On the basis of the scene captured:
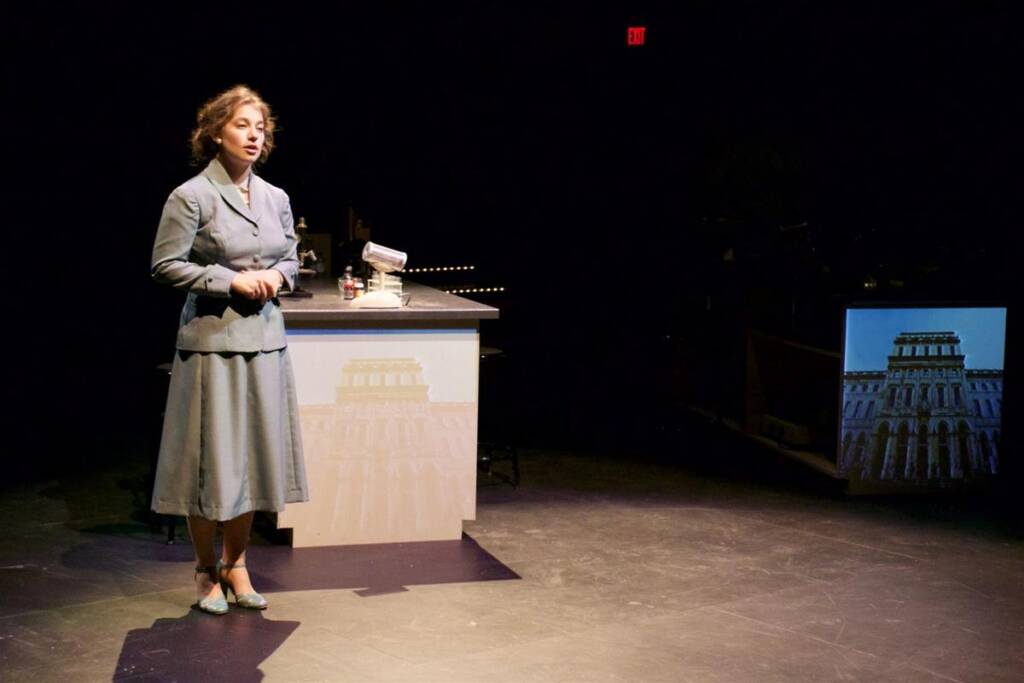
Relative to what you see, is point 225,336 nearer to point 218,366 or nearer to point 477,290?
point 218,366

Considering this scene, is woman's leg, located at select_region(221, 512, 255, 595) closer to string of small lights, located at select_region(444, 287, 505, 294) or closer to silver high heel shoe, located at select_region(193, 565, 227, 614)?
silver high heel shoe, located at select_region(193, 565, 227, 614)

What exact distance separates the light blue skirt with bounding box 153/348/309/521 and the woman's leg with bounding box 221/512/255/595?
144 mm

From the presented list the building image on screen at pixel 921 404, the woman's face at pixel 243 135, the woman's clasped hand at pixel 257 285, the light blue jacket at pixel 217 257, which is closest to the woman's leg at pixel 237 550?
the light blue jacket at pixel 217 257

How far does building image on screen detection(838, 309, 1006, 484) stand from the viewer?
599 centimetres

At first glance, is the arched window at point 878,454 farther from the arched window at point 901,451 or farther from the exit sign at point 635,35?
the exit sign at point 635,35

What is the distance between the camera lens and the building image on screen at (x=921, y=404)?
19.6ft

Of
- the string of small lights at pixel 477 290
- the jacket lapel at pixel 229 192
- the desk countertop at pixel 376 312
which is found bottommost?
the string of small lights at pixel 477 290

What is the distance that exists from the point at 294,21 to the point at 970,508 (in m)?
4.95

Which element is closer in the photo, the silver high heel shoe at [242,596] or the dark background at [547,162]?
the silver high heel shoe at [242,596]

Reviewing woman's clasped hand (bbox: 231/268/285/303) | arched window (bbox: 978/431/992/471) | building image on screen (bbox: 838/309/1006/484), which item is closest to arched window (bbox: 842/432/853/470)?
building image on screen (bbox: 838/309/1006/484)

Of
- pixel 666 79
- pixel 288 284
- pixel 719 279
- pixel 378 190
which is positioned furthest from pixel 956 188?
pixel 288 284

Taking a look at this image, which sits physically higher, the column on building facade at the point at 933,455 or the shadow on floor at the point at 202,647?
the column on building facade at the point at 933,455

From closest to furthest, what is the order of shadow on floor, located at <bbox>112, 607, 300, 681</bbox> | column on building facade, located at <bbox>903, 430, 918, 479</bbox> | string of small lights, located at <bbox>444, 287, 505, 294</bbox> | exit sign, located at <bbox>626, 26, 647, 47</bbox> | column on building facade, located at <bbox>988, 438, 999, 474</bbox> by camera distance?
shadow on floor, located at <bbox>112, 607, 300, 681</bbox>, column on building facade, located at <bbox>903, 430, 918, 479</bbox>, column on building facade, located at <bbox>988, 438, 999, 474</bbox>, string of small lights, located at <bbox>444, 287, 505, 294</bbox>, exit sign, located at <bbox>626, 26, 647, 47</bbox>

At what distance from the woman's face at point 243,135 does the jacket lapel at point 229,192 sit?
52 millimetres
